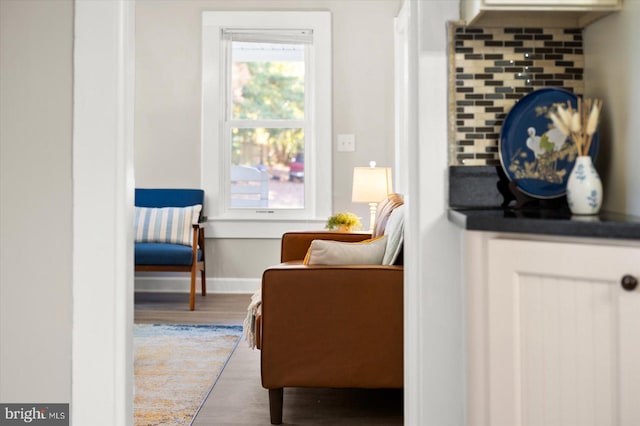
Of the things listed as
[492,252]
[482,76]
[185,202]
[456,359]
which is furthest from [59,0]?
[185,202]

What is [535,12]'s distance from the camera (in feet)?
6.02

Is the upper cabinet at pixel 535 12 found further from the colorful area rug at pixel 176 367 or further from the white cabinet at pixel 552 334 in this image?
the colorful area rug at pixel 176 367

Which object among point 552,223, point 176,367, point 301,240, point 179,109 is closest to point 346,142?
point 179,109

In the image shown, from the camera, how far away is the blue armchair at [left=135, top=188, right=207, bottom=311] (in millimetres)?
4926

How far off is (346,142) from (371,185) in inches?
30.1

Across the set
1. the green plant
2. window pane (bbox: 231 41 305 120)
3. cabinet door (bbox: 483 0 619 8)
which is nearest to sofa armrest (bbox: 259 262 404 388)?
cabinet door (bbox: 483 0 619 8)

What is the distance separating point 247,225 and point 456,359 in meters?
3.77

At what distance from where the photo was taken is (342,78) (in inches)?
216

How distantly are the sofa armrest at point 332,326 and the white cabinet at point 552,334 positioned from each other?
35.2 inches

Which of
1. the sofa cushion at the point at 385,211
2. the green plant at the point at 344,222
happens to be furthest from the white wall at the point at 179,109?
the sofa cushion at the point at 385,211

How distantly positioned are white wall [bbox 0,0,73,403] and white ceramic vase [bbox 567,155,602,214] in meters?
1.34

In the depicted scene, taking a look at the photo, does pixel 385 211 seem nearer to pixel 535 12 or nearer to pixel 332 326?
pixel 332 326

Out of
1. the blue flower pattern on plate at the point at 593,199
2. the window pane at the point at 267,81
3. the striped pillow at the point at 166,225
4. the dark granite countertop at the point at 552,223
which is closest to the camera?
the dark granite countertop at the point at 552,223

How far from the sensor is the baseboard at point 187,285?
18.2 ft
